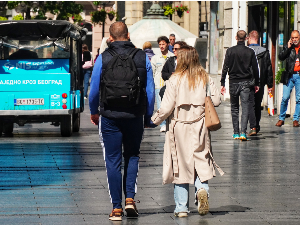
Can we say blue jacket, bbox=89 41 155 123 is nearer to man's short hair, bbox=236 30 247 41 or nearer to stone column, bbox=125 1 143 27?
man's short hair, bbox=236 30 247 41

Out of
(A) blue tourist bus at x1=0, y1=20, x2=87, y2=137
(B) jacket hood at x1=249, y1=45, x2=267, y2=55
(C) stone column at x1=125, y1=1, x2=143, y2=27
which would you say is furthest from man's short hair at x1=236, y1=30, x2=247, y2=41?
(C) stone column at x1=125, y1=1, x2=143, y2=27

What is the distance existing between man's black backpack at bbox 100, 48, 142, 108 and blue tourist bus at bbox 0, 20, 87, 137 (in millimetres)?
7795

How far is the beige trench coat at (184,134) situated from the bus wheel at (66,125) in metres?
7.79

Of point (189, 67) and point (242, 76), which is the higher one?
point (189, 67)

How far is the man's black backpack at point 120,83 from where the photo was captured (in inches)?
276

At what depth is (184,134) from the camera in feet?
23.9

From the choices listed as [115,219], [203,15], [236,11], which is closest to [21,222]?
[115,219]

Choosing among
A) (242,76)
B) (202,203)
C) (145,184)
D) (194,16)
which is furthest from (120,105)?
(194,16)

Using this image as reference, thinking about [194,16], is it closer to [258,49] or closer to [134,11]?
[134,11]

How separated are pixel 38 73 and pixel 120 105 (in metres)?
8.06

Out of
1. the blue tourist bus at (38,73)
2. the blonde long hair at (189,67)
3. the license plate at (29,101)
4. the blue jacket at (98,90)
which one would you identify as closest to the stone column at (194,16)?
the blue tourist bus at (38,73)

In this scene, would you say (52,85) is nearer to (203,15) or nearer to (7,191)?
(7,191)

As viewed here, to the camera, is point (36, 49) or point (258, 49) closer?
point (258, 49)

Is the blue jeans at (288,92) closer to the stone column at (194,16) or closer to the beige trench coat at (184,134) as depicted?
the beige trench coat at (184,134)
